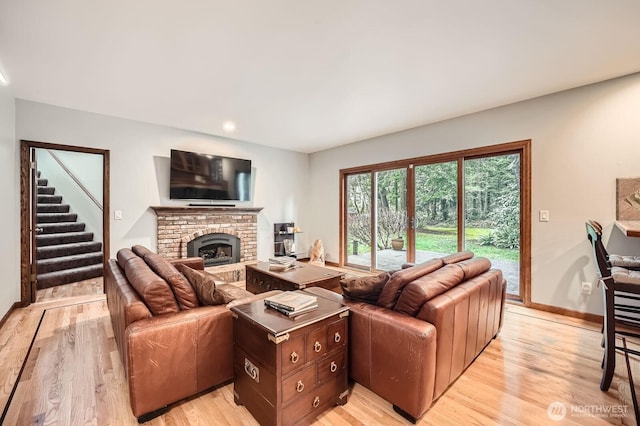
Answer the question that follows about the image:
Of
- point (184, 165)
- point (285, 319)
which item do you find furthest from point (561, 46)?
point (184, 165)

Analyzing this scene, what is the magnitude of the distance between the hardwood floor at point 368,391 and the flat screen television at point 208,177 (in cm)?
236

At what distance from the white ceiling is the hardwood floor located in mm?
2563

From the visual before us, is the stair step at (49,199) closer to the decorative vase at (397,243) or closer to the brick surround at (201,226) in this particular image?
the brick surround at (201,226)

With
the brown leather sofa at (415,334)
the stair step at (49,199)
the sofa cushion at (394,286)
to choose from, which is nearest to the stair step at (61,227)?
the stair step at (49,199)

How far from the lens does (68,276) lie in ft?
14.6

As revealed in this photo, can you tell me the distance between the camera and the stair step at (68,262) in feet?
14.6

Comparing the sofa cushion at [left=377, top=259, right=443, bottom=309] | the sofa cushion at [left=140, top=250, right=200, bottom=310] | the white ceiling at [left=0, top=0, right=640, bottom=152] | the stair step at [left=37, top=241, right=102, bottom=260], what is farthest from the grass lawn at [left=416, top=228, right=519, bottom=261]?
the stair step at [left=37, top=241, right=102, bottom=260]

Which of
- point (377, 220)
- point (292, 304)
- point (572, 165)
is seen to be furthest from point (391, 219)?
point (292, 304)

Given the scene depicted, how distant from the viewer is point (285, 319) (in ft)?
4.95

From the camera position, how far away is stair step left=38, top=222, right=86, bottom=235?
5.11 m

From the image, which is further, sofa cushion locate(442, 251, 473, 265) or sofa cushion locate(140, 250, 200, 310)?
sofa cushion locate(442, 251, 473, 265)

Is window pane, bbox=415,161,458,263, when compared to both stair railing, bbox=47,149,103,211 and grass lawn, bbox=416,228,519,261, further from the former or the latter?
stair railing, bbox=47,149,103,211

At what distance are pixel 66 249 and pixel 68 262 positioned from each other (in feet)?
1.14

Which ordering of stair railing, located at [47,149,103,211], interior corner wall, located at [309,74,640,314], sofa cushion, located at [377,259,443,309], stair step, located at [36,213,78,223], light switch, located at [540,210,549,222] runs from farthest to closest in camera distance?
stair railing, located at [47,149,103,211] → stair step, located at [36,213,78,223] → light switch, located at [540,210,549,222] → interior corner wall, located at [309,74,640,314] → sofa cushion, located at [377,259,443,309]
